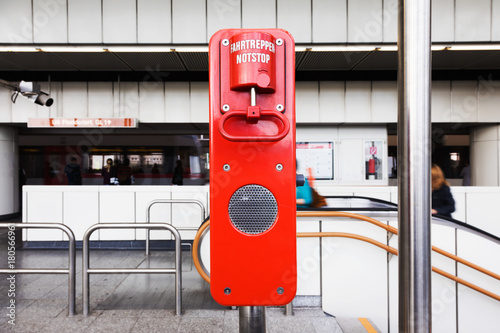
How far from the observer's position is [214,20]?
4934mm

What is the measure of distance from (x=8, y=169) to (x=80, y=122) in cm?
280

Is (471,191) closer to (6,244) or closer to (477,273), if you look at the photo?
(477,273)

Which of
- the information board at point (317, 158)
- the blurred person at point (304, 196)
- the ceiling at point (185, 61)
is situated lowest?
the blurred person at point (304, 196)

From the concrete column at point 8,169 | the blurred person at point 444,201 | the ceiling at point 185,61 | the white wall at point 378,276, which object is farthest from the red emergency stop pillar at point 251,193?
the concrete column at point 8,169

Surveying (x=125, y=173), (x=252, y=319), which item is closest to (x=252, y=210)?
(x=252, y=319)

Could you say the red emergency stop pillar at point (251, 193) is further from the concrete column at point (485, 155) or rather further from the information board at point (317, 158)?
the concrete column at point (485, 155)

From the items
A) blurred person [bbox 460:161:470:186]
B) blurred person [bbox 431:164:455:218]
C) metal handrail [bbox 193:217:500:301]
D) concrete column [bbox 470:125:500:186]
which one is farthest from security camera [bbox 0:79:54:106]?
blurred person [bbox 460:161:470:186]

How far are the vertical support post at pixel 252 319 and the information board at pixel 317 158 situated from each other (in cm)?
582

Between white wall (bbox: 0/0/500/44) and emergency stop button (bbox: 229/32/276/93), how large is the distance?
4243 mm

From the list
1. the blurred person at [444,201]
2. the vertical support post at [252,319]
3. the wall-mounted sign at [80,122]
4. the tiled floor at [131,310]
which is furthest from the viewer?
the wall-mounted sign at [80,122]

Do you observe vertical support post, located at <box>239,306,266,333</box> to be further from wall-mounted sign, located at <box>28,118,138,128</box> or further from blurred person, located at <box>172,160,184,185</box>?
blurred person, located at <box>172,160,184,185</box>

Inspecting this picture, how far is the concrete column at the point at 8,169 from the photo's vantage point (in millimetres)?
7211

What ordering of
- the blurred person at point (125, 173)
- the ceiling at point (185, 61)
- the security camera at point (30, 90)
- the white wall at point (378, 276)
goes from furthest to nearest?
the blurred person at point (125, 173) < the security camera at point (30, 90) < the ceiling at point (185, 61) < the white wall at point (378, 276)

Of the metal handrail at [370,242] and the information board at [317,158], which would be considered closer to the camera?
the metal handrail at [370,242]
